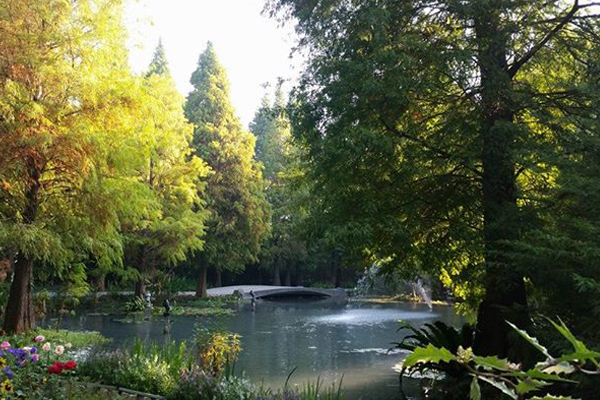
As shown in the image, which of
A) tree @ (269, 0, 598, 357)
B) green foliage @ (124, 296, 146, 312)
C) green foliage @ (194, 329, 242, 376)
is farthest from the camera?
green foliage @ (124, 296, 146, 312)

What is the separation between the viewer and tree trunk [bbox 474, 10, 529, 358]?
21.9 ft

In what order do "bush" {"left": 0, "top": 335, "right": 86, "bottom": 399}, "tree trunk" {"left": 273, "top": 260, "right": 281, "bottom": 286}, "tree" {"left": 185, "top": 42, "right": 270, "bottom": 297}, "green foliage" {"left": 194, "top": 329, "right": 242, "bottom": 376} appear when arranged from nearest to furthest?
"bush" {"left": 0, "top": 335, "right": 86, "bottom": 399} → "green foliage" {"left": 194, "top": 329, "right": 242, "bottom": 376} → "tree" {"left": 185, "top": 42, "right": 270, "bottom": 297} → "tree trunk" {"left": 273, "top": 260, "right": 281, "bottom": 286}

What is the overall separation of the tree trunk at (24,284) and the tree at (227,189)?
1484 centimetres

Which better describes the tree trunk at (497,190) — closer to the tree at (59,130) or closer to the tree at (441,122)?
the tree at (441,122)

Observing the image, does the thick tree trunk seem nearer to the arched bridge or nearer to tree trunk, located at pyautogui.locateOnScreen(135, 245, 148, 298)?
tree trunk, located at pyautogui.locateOnScreen(135, 245, 148, 298)

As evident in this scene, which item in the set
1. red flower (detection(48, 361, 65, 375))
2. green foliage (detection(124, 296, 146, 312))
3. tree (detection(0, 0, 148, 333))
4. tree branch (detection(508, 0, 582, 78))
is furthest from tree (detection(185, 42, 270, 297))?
red flower (detection(48, 361, 65, 375))

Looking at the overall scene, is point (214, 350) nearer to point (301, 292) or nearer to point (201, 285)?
point (201, 285)

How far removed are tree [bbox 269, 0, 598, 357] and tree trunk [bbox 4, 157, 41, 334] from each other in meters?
5.46

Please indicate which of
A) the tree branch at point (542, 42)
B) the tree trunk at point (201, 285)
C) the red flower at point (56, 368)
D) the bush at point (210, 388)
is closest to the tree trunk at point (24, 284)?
the red flower at point (56, 368)

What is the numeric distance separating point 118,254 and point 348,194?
267 inches

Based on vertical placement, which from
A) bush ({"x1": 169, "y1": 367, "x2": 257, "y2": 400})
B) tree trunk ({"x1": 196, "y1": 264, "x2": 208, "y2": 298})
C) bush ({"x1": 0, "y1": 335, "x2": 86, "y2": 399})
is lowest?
bush ({"x1": 169, "y1": 367, "x2": 257, "y2": 400})

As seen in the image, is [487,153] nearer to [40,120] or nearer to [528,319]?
[528,319]

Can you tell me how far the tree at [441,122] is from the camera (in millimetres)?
6824

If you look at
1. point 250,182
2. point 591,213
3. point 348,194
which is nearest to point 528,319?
point 591,213
